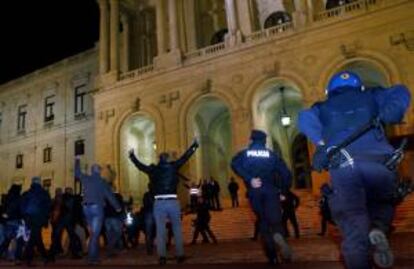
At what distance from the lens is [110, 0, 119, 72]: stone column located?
94.5 ft

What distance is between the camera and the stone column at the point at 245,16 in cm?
2517

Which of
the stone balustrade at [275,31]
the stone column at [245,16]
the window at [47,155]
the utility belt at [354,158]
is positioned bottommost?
the utility belt at [354,158]

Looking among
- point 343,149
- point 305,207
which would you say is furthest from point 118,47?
point 343,149

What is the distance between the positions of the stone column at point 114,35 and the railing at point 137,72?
2.13 feet

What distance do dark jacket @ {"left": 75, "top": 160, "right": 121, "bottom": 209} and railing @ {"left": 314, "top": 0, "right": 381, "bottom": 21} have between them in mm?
16873

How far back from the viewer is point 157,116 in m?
25.9

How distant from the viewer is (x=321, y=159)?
412 centimetres

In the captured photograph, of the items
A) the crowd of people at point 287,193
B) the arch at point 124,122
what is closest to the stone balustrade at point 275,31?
the arch at point 124,122

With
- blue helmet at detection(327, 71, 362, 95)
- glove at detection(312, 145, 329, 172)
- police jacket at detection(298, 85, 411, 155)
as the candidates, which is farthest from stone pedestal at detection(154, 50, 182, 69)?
glove at detection(312, 145, 329, 172)

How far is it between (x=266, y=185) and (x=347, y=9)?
18039mm

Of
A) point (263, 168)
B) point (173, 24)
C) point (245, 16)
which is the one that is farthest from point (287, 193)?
point (173, 24)

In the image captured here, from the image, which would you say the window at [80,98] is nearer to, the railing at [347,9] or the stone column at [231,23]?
the stone column at [231,23]

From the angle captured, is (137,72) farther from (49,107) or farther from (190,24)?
(49,107)

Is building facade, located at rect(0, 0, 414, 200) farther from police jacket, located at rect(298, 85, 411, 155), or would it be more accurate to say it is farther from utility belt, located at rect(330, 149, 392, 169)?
utility belt, located at rect(330, 149, 392, 169)
